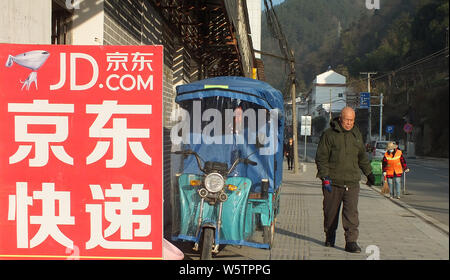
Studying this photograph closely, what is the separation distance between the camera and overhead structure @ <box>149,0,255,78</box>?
1063cm

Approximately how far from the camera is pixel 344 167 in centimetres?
691

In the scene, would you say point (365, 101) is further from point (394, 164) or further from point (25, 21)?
point (25, 21)

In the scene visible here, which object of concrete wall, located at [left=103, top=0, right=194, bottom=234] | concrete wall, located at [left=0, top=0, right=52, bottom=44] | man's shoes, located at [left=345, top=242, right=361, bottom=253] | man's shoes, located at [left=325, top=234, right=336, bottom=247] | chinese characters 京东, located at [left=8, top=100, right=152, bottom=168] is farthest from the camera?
concrete wall, located at [left=103, top=0, right=194, bottom=234]

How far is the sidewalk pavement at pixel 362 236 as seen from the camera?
6.46 metres

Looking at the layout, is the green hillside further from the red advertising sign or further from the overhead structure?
the overhead structure

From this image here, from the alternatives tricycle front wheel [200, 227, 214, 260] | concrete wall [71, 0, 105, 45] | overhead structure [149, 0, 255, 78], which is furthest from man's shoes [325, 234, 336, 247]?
overhead structure [149, 0, 255, 78]

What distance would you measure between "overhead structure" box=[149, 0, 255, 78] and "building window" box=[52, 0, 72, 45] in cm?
316

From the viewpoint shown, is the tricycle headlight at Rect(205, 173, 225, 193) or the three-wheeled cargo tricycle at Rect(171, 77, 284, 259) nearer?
the tricycle headlight at Rect(205, 173, 225, 193)

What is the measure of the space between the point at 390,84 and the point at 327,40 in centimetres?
606

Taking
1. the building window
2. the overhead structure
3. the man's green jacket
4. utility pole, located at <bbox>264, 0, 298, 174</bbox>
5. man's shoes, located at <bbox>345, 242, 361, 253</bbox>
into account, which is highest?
utility pole, located at <bbox>264, 0, 298, 174</bbox>

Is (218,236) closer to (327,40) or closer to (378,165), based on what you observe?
(327,40)

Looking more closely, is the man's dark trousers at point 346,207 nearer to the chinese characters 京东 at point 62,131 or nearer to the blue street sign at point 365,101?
the chinese characters 京东 at point 62,131

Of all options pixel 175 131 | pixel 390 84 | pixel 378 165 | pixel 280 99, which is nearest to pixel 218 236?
pixel 175 131

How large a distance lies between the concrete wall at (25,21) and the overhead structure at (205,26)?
178 inches
